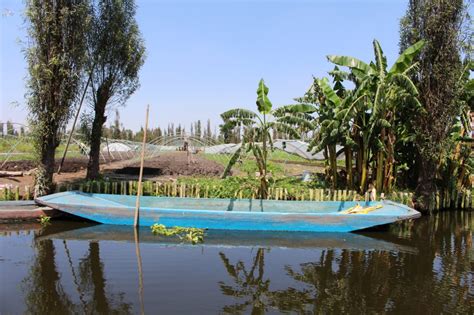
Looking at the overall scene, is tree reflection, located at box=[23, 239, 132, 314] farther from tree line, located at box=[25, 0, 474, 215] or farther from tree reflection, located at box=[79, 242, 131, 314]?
tree line, located at box=[25, 0, 474, 215]

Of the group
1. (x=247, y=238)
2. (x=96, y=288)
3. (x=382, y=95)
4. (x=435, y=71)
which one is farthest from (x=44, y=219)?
(x=435, y=71)

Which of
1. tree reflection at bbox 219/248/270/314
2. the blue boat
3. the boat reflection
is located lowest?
tree reflection at bbox 219/248/270/314

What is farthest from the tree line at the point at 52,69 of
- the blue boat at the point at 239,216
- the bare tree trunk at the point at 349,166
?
the bare tree trunk at the point at 349,166

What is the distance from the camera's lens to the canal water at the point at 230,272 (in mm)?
5508

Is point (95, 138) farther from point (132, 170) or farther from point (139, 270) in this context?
point (139, 270)

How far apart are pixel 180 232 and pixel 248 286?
355 cm

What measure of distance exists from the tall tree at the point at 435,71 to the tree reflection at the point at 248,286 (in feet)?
26.5

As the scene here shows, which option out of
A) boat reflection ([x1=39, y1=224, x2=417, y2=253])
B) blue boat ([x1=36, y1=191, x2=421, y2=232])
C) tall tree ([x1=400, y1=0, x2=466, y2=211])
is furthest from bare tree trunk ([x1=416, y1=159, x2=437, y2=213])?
boat reflection ([x1=39, y1=224, x2=417, y2=253])

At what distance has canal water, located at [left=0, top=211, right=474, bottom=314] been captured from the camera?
5508 millimetres

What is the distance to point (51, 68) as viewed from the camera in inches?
437

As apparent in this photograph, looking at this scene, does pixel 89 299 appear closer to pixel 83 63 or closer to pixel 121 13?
pixel 83 63

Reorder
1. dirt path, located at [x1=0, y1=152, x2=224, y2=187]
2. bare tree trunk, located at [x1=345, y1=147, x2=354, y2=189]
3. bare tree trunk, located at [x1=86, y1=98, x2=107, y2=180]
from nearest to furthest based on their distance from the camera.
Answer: bare tree trunk, located at [x1=345, y1=147, x2=354, y2=189] → bare tree trunk, located at [x1=86, y1=98, x2=107, y2=180] → dirt path, located at [x1=0, y1=152, x2=224, y2=187]

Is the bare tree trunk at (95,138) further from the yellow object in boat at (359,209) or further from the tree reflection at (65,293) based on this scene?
the yellow object in boat at (359,209)

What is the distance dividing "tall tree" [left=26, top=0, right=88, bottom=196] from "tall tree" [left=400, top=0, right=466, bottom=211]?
1057 centimetres
